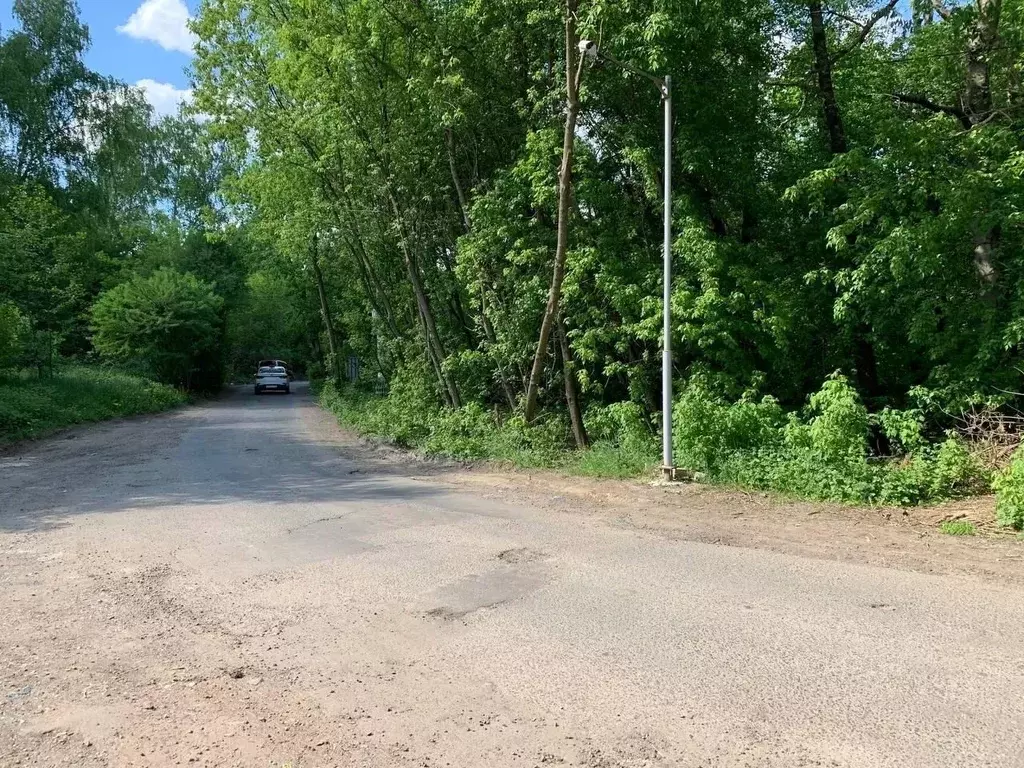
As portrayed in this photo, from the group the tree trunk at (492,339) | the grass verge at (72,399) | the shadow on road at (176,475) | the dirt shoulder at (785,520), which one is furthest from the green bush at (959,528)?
the grass verge at (72,399)

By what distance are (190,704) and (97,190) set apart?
4129 cm

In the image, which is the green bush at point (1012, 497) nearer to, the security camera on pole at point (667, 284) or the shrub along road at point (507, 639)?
the shrub along road at point (507, 639)

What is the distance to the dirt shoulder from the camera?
6.85 meters

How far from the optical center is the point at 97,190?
38.6 meters

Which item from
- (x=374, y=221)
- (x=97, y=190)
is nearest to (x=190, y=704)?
(x=374, y=221)

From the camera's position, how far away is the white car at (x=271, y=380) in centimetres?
4544

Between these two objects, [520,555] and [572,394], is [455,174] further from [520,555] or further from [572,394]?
[520,555]

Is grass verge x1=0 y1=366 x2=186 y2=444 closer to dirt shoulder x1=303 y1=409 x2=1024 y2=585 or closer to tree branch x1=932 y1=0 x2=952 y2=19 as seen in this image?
dirt shoulder x1=303 y1=409 x2=1024 y2=585

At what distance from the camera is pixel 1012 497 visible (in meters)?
7.64

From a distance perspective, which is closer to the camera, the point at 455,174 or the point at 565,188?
the point at 565,188

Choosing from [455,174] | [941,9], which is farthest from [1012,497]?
[455,174]

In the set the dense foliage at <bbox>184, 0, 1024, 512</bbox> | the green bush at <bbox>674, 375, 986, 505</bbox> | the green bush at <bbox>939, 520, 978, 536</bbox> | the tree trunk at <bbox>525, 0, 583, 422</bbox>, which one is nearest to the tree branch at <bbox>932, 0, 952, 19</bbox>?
the dense foliage at <bbox>184, 0, 1024, 512</bbox>

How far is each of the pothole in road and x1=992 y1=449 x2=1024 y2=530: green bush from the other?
4780 millimetres

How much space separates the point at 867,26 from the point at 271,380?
128 feet
